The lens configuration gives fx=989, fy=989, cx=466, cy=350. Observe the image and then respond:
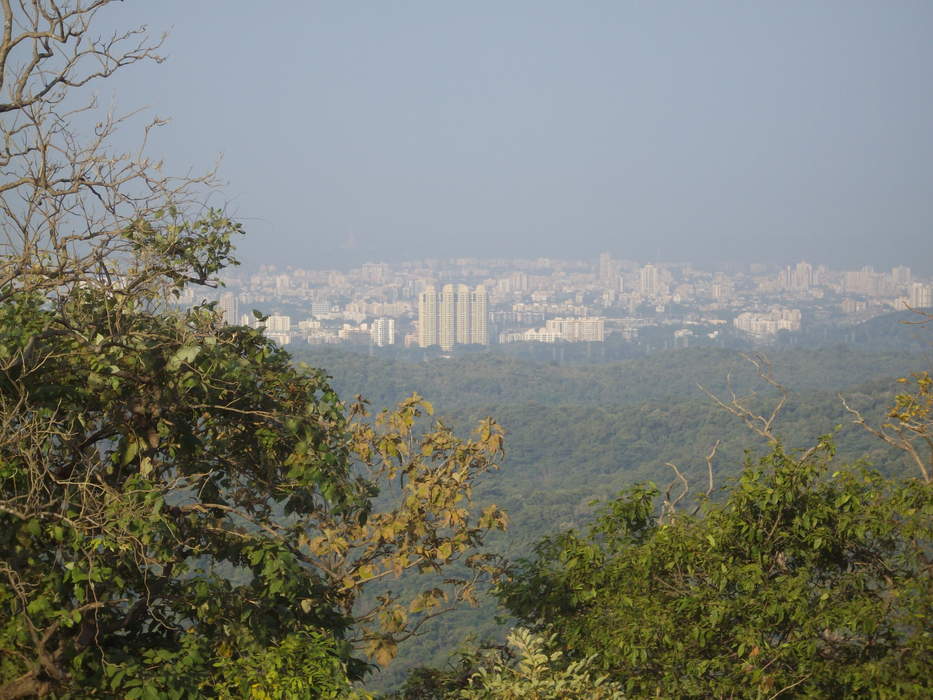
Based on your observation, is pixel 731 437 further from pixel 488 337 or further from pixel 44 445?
pixel 488 337

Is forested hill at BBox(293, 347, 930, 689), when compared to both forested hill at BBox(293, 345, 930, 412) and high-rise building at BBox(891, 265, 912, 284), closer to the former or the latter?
→ forested hill at BBox(293, 345, 930, 412)

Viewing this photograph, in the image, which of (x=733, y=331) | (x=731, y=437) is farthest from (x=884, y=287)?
(x=731, y=437)

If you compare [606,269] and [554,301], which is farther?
[606,269]

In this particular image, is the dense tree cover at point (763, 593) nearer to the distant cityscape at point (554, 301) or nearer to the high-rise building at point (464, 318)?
the distant cityscape at point (554, 301)

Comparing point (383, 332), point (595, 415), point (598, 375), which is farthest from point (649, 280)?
point (595, 415)

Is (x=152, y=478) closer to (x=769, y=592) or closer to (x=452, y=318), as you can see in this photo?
(x=769, y=592)

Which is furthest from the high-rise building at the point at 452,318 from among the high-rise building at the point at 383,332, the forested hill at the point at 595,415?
the forested hill at the point at 595,415

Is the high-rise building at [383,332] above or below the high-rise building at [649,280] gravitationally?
below
